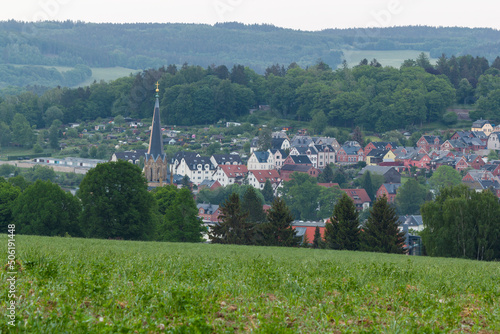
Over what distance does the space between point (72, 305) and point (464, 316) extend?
544 centimetres

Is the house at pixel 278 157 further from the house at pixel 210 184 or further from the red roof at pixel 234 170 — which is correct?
the house at pixel 210 184

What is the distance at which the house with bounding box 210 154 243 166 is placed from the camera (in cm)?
14050

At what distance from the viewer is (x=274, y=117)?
185 m

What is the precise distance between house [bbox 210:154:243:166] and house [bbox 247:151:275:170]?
9.35ft

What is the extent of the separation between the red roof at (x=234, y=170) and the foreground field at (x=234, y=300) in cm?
12232

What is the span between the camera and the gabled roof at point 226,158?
14075 cm

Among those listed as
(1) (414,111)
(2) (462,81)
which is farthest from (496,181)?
(2) (462,81)

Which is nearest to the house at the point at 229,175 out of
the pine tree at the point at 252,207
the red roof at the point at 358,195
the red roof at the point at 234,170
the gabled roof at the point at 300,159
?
the red roof at the point at 234,170

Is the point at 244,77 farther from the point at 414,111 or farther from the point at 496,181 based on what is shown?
the point at 496,181

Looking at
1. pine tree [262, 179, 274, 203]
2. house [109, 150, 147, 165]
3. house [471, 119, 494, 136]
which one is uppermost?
house [471, 119, 494, 136]

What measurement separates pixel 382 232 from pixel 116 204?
15.5 meters

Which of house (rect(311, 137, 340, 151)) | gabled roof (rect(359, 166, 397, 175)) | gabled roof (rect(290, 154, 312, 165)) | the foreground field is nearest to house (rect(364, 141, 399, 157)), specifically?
house (rect(311, 137, 340, 151))

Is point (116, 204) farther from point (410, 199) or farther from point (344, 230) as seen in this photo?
point (410, 199)

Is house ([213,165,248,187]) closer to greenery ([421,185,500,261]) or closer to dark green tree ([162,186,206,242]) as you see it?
dark green tree ([162,186,206,242])
